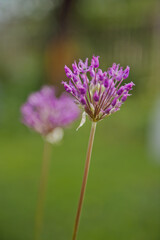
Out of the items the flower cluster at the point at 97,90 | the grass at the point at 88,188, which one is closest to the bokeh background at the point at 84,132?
the grass at the point at 88,188

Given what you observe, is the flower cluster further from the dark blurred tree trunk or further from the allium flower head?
the dark blurred tree trunk

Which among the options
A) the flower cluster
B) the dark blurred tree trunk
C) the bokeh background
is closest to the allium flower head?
the flower cluster

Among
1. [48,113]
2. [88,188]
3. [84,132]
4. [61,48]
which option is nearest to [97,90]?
[48,113]

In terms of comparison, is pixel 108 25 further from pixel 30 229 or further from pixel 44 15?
pixel 30 229

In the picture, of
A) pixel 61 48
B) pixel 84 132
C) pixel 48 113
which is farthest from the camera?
pixel 61 48

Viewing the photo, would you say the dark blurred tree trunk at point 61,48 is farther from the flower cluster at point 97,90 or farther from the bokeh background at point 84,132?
the flower cluster at point 97,90

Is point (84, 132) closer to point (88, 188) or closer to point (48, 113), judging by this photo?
point (88, 188)
